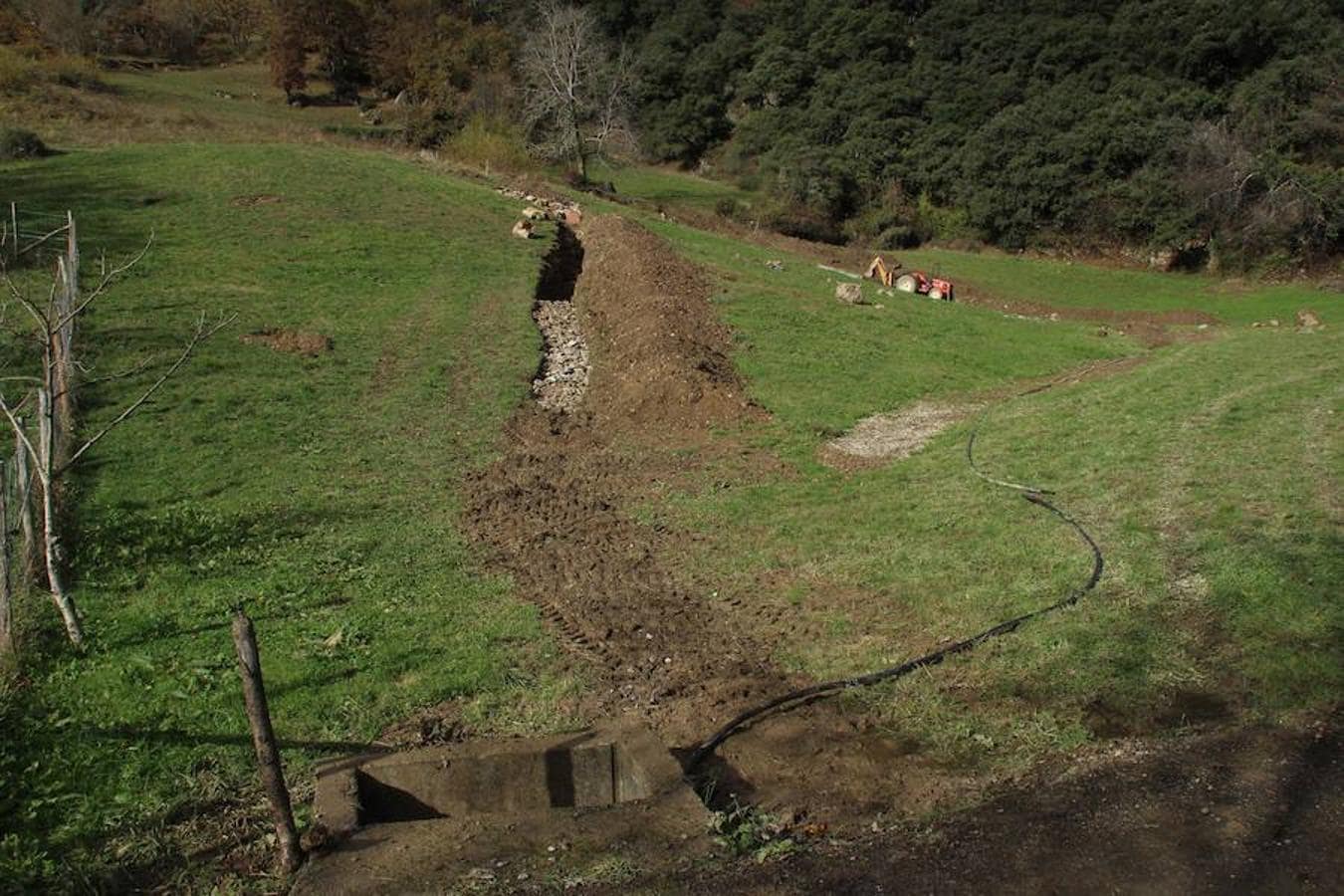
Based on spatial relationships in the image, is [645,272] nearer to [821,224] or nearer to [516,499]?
[516,499]

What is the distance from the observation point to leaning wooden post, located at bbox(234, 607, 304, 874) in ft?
17.5

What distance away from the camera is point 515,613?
31.1 feet

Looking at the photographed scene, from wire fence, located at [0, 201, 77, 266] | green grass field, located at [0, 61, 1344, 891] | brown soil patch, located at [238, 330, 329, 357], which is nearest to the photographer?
green grass field, located at [0, 61, 1344, 891]

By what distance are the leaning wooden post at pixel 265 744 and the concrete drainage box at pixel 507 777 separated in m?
0.80

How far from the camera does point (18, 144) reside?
96.3 ft

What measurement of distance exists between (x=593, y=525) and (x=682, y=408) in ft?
14.1

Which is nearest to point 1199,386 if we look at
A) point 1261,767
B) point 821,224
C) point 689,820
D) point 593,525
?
point 593,525

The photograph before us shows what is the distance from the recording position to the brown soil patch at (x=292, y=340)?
1836 cm

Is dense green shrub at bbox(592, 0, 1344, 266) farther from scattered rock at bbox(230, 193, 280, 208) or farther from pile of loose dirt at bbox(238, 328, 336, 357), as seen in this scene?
pile of loose dirt at bbox(238, 328, 336, 357)

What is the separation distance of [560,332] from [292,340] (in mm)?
5549

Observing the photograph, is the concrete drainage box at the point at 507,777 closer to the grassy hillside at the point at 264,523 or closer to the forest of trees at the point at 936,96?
the grassy hillside at the point at 264,523

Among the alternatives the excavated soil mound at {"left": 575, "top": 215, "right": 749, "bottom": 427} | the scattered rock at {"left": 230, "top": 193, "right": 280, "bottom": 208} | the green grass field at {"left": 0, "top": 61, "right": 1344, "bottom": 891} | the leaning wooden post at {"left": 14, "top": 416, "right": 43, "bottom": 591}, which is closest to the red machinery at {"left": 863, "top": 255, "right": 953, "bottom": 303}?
the green grass field at {"left": 0, "top": 61, "right": 1344, "bottom": 891}

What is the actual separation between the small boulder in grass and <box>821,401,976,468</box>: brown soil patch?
27.7 metres

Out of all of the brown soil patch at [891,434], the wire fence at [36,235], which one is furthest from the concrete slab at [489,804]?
the wire fence at [36,235]
